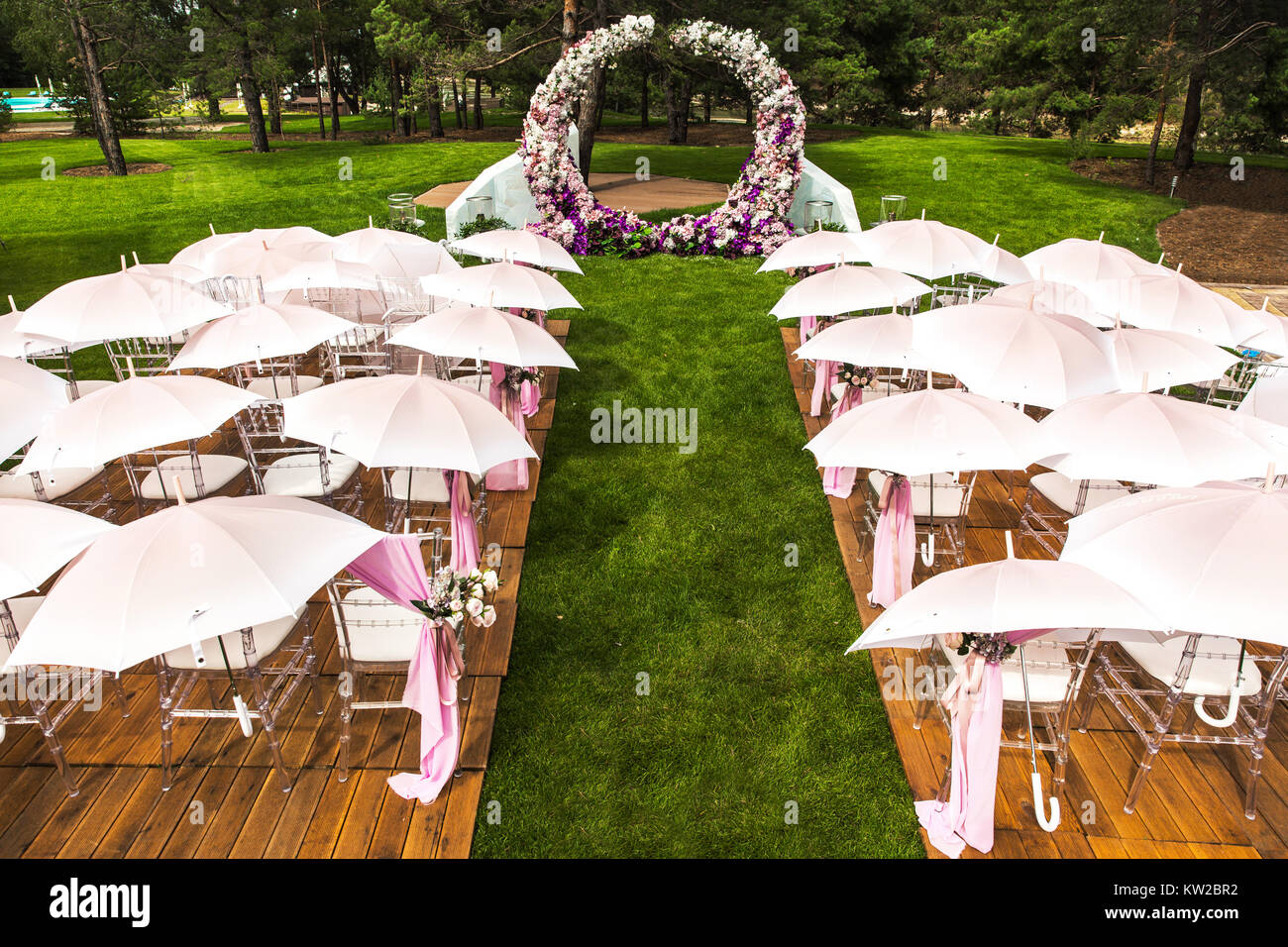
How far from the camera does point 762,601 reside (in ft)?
24.3

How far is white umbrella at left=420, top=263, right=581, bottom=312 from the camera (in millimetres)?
9531

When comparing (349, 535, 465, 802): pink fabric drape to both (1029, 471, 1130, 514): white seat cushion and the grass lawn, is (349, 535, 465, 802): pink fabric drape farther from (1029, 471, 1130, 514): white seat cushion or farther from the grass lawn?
(1029, 471, 1130, 514): white seat cushion

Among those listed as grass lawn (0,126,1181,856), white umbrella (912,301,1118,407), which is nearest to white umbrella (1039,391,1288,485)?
white umbrella (912,301,1118,407)

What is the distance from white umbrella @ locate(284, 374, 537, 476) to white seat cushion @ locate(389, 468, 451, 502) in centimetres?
127

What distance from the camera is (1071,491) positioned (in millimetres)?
7730

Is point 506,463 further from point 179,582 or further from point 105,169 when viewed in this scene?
point 105,169

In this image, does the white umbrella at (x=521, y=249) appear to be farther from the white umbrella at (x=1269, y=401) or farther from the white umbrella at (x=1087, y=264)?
the white umbrella at (x=1269, y=401)

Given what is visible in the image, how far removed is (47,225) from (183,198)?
3.39 m

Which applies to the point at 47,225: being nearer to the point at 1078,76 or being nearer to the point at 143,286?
the point at 143,286

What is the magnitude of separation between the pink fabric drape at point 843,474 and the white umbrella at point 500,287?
314cm

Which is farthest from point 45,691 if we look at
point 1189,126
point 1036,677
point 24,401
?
point 1189,126

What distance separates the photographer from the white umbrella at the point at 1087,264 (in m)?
10.3

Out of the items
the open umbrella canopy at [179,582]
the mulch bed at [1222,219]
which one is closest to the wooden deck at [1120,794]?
the open umbrella canopy at [179,582]
